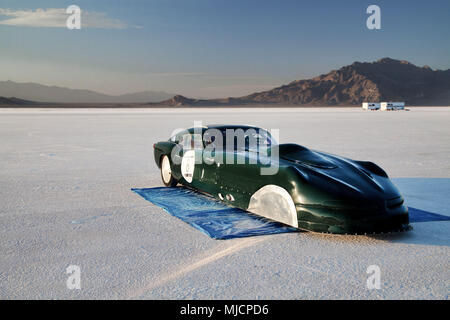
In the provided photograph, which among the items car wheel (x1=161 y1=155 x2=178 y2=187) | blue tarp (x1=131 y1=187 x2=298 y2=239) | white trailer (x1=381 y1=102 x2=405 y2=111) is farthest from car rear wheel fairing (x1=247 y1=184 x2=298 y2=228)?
white trailer (x1=381 y1=102 x2=405 y2=111)

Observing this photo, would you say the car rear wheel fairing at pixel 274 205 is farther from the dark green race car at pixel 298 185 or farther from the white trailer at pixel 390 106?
the white trailer at pixel 390 106

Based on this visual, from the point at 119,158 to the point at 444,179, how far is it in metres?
7.61

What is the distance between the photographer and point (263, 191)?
5.07m

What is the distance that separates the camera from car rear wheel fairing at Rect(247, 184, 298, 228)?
480 centimetres

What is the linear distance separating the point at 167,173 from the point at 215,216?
2186 millimetres

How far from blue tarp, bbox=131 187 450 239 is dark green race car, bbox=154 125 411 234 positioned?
148 mm

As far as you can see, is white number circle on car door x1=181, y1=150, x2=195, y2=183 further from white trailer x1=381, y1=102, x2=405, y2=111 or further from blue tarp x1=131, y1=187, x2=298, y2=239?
white trailer x1=381, y1=102, x2=405, y2=111

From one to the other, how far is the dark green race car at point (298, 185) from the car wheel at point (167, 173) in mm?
784

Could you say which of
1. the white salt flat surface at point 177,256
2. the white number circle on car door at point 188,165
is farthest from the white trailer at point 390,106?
the white number circle on car door at point 188,165

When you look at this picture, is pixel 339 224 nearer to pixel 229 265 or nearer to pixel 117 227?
pixel 229 265

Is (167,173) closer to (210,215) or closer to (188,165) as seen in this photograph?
(188,165)
